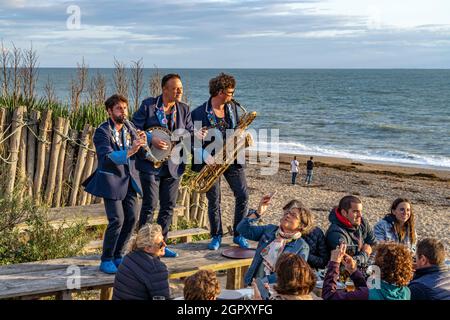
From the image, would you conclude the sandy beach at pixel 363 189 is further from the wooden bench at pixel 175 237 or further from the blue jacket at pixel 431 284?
the blue jacket at pixel 431 284

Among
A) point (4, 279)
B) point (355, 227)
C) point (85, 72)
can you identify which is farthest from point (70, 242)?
point (85, 72)

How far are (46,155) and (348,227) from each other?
475 centimetres

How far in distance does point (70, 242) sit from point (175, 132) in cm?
197

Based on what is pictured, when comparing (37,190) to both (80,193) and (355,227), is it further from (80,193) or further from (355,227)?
(355,227)

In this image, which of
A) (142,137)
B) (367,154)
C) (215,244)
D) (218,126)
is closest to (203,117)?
(218,126)

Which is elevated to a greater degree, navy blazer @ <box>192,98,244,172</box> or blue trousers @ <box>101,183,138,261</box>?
navy blazer @ <box>192,98,244,172</box>

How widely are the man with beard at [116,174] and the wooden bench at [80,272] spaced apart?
25 cm

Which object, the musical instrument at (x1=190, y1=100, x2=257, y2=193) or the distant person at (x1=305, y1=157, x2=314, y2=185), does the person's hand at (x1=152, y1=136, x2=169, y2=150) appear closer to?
the musical instrument at (x1=190, y1=100, x2=257, y2=193)

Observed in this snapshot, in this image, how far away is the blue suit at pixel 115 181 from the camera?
5.36 metres

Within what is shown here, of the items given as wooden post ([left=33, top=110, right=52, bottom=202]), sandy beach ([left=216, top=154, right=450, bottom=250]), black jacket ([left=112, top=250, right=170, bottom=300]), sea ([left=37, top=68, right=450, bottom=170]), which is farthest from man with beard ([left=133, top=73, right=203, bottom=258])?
sandy beach ([left=216, top=154, right=450, bottom=250])

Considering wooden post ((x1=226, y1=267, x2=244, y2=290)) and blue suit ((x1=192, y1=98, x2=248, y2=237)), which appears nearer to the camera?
blue suit ((x1=192, y1=98, x2=248, y2=237))

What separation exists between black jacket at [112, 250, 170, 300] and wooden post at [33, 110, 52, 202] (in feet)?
14.1

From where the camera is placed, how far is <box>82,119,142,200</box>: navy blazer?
17.6ft

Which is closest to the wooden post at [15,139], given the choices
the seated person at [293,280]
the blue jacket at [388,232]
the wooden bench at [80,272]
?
the wooden bench at [80,272]
